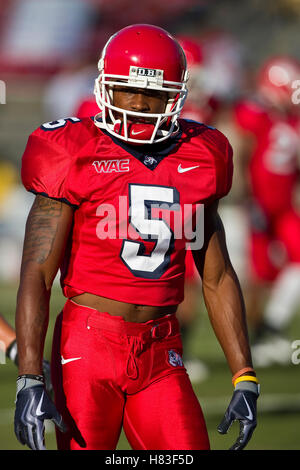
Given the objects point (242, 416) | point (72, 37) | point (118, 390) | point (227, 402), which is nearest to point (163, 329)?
point (118, 390)

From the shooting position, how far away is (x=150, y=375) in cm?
263

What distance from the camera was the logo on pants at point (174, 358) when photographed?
2.69 meters

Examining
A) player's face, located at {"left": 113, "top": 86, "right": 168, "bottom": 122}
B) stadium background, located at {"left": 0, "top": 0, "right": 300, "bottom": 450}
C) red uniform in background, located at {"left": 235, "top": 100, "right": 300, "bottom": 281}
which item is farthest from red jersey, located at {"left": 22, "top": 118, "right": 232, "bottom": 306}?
stadium background, located at {"left": 0, "top": 0, "right": 300, "bottom": 450}

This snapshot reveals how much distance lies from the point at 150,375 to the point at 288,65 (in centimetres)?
525

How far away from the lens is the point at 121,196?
2.60 m

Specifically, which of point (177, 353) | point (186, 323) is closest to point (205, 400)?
point (186, 323)

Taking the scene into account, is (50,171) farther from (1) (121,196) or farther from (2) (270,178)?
(2) (270,178)

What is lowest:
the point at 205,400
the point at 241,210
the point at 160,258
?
the point at 241,210

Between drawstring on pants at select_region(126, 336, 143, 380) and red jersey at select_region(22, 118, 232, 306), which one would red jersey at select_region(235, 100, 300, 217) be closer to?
red jersey at select_region(22, 118, 232, 306)

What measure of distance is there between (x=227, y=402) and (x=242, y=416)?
2.78 m

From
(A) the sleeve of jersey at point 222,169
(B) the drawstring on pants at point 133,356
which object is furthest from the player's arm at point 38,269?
(A) the sleeve of jersey at point 222,169

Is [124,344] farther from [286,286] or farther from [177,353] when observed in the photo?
[286,286]

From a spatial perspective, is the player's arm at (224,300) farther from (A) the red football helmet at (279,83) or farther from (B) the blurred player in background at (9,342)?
(A) the red football helmet at (279,83)

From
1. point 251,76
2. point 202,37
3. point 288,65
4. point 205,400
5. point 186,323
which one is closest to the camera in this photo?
point 205,400
